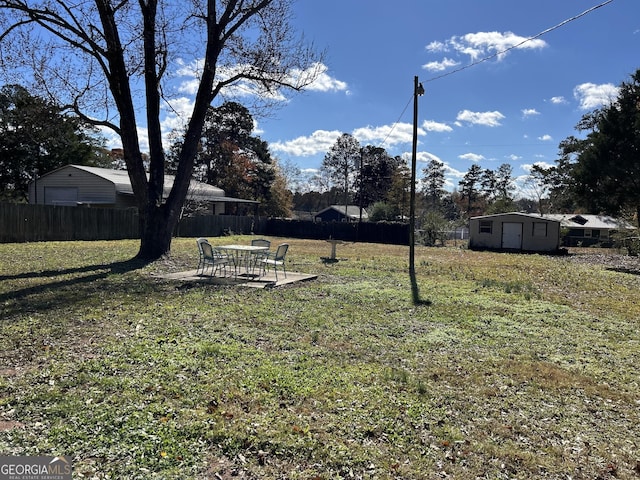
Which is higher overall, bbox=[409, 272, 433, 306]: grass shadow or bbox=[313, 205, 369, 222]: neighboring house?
bbox=[313, 205, 369, 222]: neighboring house

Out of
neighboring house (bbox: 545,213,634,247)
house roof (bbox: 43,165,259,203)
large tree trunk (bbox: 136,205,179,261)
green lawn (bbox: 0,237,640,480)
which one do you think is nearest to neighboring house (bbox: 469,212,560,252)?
neighboring house (bbox: 545,213,634,247)

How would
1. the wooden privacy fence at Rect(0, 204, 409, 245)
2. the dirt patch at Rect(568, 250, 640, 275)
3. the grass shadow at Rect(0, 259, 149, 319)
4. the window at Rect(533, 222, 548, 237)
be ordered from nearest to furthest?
the grass shadow at Rect(0, 259, 149, 319) → the dirt patch at Rect(568, 250, 640, 275) → the wooden privacy fence at Rect(0, 204, 409, 245) → the window at Rect(533, 222, 548, 237)

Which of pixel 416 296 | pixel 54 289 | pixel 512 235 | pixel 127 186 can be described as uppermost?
pixel 127 186

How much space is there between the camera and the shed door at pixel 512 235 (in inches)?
1151

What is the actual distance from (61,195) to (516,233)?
29.1 metres

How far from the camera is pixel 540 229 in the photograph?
28594mm

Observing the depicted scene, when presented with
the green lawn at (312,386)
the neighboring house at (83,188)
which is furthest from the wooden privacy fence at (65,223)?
the green lawn at (312,386)

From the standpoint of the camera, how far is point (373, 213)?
38.0 m

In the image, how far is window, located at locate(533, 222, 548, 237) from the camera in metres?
28.4

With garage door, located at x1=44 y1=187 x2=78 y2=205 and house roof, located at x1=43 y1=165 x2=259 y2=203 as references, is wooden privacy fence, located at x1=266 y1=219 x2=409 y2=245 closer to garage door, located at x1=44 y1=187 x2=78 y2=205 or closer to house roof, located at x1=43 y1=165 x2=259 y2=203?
house roof, located at x1=43 y1=165 x2=259 y2=203

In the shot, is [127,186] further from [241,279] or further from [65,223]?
[241,279]

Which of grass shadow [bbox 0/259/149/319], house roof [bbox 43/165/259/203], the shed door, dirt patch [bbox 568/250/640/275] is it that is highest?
house roof [bbox 43/165/259/203]

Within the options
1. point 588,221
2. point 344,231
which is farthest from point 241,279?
point 588,221

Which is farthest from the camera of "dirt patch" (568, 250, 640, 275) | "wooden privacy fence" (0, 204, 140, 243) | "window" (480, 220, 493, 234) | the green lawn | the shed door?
"window" (480, 220, 493, 234)
